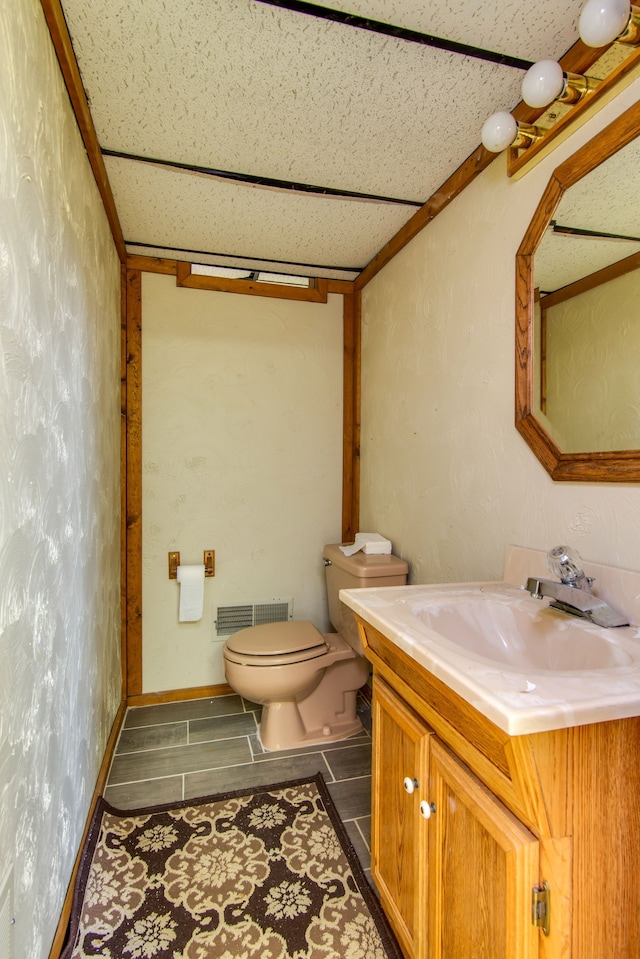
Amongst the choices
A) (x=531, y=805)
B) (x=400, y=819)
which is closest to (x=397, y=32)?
(x=531, y=805)

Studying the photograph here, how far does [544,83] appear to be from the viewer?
1073 mm

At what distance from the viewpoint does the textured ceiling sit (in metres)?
1.11

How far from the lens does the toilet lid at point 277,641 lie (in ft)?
6.41

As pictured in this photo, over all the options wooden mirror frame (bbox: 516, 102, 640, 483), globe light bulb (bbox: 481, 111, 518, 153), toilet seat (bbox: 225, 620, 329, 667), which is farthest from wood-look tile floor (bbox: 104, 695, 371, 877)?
globe light bulb (bbox: 481, 111, 518, 153)

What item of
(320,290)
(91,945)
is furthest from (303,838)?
(320,290)

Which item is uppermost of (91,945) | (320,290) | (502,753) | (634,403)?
(320,290)

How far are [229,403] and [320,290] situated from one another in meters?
0.79

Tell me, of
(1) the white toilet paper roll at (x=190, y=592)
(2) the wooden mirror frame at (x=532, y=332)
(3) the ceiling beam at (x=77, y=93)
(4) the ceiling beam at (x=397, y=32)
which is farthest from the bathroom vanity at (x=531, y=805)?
(1) the white toilet paper roll at (x=190, y=592)

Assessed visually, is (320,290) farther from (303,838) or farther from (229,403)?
(303,838)

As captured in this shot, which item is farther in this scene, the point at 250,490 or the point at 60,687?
the point at 250,490

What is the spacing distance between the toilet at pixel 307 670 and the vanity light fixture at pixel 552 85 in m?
1.55

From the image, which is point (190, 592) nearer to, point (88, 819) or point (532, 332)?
point (88, 819)

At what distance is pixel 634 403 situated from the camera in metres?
1.02

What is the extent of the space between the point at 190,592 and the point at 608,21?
2.38 metres
